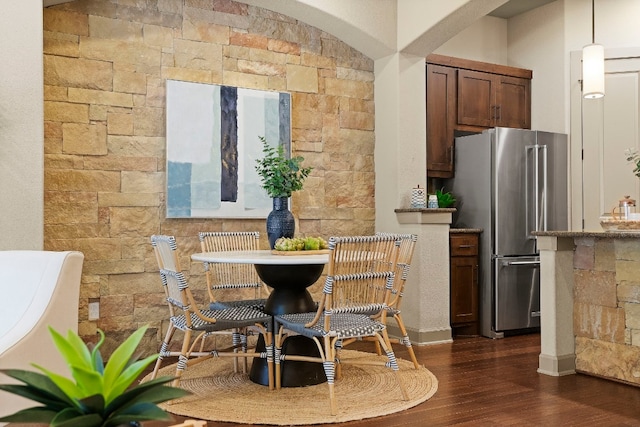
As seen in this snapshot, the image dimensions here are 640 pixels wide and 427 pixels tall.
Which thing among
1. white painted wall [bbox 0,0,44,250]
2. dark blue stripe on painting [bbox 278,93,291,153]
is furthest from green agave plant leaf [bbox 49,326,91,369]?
dark blue stripe on painting [bbox 278,93,291,153]

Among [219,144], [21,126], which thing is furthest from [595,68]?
[21,126]

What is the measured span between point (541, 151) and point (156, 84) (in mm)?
3358

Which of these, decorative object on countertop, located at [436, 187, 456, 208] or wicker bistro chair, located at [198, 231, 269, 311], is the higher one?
decorative object on countertop, located at [436, 187, 456, 208]

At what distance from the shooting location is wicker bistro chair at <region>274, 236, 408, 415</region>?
10.2 ft

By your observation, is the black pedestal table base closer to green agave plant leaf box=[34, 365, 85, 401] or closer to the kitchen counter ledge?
the kitchen counter ledge

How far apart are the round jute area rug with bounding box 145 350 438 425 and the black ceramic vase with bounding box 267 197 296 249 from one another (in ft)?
3.00

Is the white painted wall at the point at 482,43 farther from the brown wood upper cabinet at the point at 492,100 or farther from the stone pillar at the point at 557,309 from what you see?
the stone pillar at the point at 557,309

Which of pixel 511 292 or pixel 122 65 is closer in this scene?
pixel 122 65

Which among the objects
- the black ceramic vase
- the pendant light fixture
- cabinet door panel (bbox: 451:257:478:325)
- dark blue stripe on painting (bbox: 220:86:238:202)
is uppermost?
the pendant light fixture

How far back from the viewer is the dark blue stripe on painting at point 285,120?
15.9 ft

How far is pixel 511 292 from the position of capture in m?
5.34

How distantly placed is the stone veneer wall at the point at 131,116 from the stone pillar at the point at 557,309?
74.2 inches

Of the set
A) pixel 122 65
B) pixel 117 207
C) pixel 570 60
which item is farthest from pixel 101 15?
pixel 570 60

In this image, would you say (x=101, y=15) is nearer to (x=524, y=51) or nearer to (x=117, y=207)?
(x=117, y=207)
